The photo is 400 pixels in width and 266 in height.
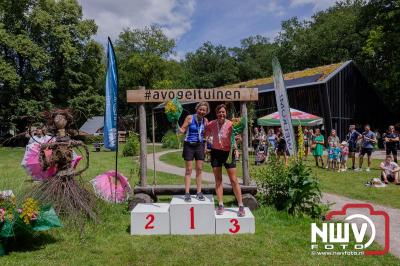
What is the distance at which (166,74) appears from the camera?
54844 mm

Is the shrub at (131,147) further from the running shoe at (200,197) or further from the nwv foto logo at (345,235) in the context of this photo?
the nwv foto logo at (345,235)

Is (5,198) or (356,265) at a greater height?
(5,198)

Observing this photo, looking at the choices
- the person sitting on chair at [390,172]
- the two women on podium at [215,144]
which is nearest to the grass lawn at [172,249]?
the two women on podium at [215,144]

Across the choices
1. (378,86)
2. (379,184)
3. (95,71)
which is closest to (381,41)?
(378,86)

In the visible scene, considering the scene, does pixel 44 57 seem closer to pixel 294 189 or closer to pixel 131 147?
pixel 131 147

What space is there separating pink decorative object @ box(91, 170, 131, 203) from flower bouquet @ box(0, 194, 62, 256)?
257cm

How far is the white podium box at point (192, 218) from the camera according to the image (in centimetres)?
624

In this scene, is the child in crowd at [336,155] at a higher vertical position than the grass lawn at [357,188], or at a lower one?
higher

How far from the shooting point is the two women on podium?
6578 millimetres

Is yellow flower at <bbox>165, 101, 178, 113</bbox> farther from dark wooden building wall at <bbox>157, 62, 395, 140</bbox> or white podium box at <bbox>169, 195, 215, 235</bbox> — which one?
dark wooden building wall at <bbox>157, 62, 395, 140</bbox>

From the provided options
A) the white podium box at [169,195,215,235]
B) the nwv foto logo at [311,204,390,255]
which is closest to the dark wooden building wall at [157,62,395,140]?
the nwv foto logo at [311,204,390,255]

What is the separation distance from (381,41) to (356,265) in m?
31.3

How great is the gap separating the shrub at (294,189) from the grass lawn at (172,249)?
36 centimetres

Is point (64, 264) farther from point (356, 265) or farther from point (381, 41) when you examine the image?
point (381, 41)
